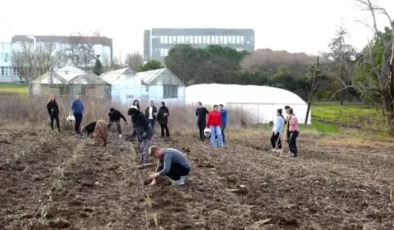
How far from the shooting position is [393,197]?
10562 millimetres

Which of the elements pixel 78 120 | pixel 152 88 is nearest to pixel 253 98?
pixel 152 88

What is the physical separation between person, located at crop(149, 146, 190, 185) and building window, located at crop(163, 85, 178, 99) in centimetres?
2926

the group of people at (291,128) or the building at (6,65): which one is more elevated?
the building at (6,65)

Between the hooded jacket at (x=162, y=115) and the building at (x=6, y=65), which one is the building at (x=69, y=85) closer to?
the hooded jacket at (x=162, y=115)

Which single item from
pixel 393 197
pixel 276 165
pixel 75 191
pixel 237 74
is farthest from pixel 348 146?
pixel 237 74

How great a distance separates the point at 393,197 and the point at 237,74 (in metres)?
52.6

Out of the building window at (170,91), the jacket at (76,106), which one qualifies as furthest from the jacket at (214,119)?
the building window at (170,91)

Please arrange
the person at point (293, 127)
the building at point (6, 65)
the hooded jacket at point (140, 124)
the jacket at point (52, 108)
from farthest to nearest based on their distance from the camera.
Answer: the building at point (6, 65)
the jacket at point (52, 108)
the person at point (293, 127)
the hooded jacket at point (140, 124)

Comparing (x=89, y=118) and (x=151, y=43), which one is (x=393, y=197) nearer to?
(x=89, y=118)

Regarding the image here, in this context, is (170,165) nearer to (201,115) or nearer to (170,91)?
(201,115)

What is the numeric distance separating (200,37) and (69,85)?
325 ft

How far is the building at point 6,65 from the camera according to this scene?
90.2 meters

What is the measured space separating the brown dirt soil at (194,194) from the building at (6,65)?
251ft

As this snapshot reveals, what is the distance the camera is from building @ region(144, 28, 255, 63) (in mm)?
127000
